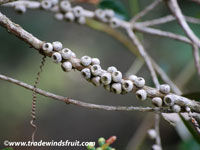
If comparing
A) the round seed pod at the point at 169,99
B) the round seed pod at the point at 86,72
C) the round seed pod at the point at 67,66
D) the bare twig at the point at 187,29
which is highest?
the bare twig at the point at 187,29

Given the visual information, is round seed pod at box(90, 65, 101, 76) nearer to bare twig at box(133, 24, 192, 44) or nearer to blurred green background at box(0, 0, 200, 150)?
bare twig at box(133, 24, 192, 44)

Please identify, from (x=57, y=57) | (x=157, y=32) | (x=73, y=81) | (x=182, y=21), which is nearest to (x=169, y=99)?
(x=57, y=57)

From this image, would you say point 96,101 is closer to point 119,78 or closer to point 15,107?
point 15,107

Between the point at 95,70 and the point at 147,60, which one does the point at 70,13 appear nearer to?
the point at 147,60

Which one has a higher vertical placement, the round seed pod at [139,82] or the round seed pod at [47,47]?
the round seed pod at [47,47]

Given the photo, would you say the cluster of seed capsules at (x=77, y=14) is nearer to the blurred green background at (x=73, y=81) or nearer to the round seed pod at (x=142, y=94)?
the round seed pod at (x=142, y=94)

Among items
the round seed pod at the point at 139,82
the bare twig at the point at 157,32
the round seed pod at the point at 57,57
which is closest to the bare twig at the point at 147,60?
the bare twig at the point at 157,32

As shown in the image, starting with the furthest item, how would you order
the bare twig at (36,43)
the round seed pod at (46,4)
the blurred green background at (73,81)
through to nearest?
the blurred green background at (73,81) < the round seed pod at (46,4) < the bare twig at (36,43)

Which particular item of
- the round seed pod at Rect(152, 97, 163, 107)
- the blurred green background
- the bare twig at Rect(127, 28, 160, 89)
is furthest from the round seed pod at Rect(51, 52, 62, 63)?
the blurred green background
